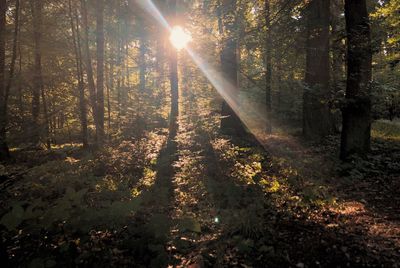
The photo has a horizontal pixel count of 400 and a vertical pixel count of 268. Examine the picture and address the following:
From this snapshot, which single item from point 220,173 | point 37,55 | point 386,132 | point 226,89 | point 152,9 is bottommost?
point 220,173

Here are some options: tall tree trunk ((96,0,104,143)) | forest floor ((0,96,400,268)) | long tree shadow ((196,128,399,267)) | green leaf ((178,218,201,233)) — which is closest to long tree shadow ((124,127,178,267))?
forest floor ((0,96,400,268))

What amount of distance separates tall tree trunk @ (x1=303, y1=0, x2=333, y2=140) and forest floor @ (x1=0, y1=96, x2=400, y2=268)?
260 centimetres

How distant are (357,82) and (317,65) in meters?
3.98

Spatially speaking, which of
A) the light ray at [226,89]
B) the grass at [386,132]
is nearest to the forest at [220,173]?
the light ray at [226,89]

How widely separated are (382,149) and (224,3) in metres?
8.22

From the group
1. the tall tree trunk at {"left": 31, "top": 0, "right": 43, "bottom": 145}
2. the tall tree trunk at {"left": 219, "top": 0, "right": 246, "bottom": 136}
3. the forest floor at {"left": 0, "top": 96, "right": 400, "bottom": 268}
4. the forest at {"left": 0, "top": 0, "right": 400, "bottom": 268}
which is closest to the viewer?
the forest floor at {"left": 0, "top": 96, "right": 400, "bottom": 268}

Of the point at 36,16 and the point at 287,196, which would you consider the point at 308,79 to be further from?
the point at 36,16

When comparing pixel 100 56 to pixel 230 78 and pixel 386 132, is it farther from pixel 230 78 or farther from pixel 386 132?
pixel 386 132

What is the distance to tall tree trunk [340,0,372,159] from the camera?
8.36 meters

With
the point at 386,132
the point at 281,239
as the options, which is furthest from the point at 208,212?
the point at 386,132

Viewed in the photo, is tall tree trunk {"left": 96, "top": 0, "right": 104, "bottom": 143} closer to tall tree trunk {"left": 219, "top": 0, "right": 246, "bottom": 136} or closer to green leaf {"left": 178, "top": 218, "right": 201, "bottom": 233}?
tall tree trunk {"left": 219, "top": 0, "right": 246, "bottom": 136}

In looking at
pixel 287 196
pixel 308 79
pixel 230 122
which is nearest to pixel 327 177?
pixel 287 196

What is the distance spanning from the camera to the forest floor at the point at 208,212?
169 inches

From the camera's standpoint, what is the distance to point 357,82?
8.49 metres
